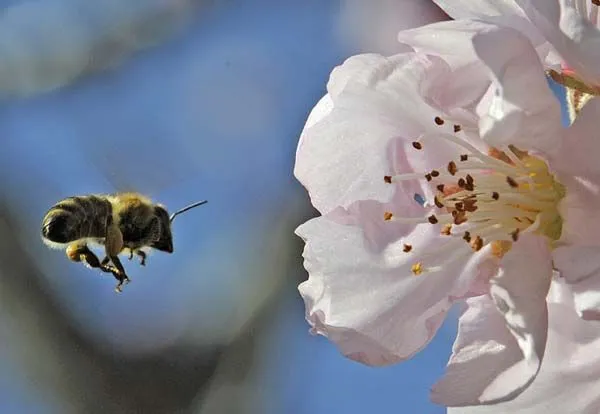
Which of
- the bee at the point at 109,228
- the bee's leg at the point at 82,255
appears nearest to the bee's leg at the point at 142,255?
the bee at the point at 109,228

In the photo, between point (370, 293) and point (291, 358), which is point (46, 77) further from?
point (370, 293)

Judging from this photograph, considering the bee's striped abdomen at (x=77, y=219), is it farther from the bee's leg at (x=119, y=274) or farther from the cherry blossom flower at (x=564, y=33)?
the cherry blossom flower at (x=564, y=33)

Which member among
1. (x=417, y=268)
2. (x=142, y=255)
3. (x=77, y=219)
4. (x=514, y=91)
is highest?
(x=514, y=91)

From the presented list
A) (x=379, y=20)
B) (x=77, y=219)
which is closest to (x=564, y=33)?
(x=77, y=219)

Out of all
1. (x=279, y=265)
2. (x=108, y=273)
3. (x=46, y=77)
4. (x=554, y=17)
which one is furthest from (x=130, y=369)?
(x=554, y=17)

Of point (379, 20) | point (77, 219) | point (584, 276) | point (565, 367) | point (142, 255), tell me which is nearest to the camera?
point (584, 276)

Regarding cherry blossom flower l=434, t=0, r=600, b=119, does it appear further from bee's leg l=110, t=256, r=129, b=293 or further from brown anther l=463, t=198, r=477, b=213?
bee's leg l=110, t=256, r=129, b=293

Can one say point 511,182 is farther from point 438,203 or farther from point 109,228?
point 109,228

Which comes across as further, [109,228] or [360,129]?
[109,228]
